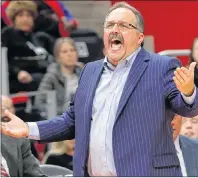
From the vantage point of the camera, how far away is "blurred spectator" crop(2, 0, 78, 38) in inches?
394

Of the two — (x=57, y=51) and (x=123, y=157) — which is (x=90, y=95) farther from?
(x=57, y=51)

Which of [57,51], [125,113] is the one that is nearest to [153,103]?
[125,113]

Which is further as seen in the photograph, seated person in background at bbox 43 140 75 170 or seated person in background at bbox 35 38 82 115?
seated person in background at bbox 35 38 82 115

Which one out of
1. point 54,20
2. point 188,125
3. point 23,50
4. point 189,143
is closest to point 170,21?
point 54,20

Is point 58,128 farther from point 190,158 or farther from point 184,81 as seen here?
point 190,158

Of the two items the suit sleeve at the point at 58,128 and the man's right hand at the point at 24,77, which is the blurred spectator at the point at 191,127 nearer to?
the suit sleeve at the point at 58,128

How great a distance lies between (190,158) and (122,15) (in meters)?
1.15

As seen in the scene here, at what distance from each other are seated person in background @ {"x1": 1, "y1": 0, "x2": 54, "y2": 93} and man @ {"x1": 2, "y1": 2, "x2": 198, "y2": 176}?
476 cm

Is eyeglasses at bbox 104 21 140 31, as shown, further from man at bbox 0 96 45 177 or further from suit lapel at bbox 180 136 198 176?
man at bbox 0 96 45 177

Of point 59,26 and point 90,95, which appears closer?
point 90,95

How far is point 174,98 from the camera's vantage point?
4090 millimetres

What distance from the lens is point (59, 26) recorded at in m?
10.1

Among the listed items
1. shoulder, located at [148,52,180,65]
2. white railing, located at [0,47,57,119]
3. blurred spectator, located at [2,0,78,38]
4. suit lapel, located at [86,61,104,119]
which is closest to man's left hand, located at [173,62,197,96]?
shoulder, located at [148,52,180,65]

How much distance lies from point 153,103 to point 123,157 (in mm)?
310
